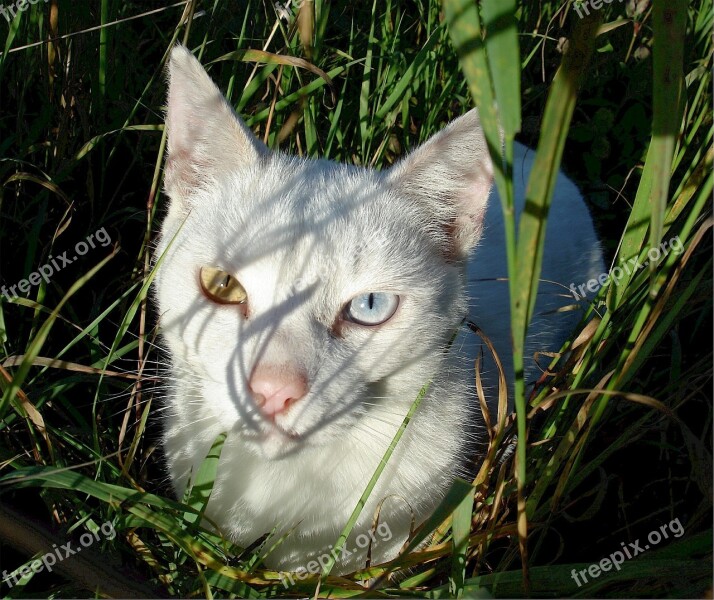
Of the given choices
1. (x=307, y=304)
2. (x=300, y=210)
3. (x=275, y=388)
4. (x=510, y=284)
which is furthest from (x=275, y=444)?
(x=510, y=284)

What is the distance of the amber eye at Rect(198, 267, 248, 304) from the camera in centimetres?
131

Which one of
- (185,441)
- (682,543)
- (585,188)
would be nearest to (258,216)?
(185,441)

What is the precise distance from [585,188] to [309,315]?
1941 millimetres

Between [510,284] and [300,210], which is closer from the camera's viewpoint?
[510,284]

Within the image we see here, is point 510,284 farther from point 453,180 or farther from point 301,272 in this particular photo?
point 453,180

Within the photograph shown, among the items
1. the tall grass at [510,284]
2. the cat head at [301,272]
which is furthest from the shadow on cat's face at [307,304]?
the tall grass at [510,284]

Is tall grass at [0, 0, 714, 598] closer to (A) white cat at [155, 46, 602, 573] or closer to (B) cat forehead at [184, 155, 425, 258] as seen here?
(A) white cat at [155, 46, 602, 573]

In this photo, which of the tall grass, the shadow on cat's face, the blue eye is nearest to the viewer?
the tall grass

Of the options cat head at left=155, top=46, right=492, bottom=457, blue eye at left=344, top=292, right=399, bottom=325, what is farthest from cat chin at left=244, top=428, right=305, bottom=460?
blue eye at left=344, top=292, right=399, bottom=325

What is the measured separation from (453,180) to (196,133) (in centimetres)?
56

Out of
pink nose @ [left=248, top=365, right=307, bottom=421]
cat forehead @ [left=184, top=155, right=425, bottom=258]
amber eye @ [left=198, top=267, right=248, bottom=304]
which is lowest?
pink nose @ [left=248, top=365, right=307, bottom=421]

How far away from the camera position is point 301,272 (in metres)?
1.25

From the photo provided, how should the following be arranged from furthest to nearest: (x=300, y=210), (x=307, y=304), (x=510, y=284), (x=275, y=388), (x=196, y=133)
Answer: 1. (x=196, y=133)
2. (x=300, y=210)
3. (x=307, y=304)
4. (x=275, y=388)
5. (x=510, y=284)

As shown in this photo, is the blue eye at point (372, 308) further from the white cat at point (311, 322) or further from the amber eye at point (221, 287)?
the amber eye at point (221, 287)
